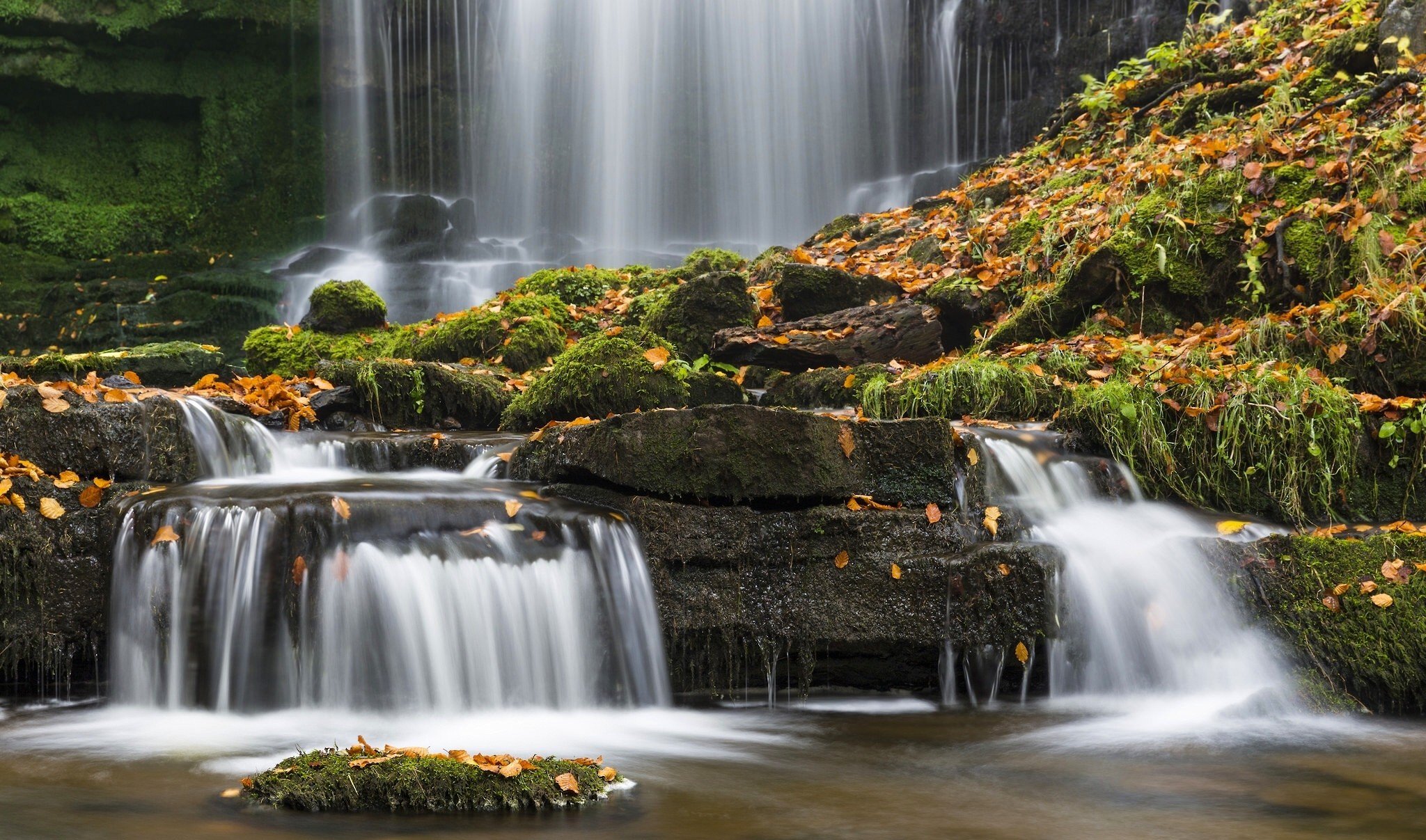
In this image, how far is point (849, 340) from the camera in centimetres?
784

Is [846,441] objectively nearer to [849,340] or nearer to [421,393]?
[849,340]

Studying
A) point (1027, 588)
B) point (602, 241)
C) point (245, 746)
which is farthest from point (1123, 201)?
point (602, 241)

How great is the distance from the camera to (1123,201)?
8242 mm

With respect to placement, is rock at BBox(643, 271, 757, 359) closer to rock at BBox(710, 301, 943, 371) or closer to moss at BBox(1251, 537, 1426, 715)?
rock at BBox(710, 301, 943, 371)

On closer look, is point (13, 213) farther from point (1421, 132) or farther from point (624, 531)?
point (1421, 132)

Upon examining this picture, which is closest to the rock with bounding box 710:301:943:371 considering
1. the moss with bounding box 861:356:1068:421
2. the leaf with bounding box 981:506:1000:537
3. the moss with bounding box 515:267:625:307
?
the moss with bounding box 861:356:1068:421

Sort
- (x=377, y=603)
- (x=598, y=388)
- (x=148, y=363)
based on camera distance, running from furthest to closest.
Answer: (x=148, y=363), (x=598, y=388), (x=377, y=603)

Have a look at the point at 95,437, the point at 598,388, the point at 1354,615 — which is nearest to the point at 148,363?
the point at 95,437

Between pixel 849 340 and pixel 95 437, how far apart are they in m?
4.76

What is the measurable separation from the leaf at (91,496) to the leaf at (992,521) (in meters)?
3.88

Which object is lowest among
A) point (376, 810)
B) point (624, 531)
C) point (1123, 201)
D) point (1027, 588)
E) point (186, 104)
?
point (376, 810)

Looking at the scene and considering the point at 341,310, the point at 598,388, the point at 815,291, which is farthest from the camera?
the point at 341,310

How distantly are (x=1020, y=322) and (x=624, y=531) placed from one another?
4118 millimetres

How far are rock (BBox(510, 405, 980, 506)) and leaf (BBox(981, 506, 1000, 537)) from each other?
0.21 m
